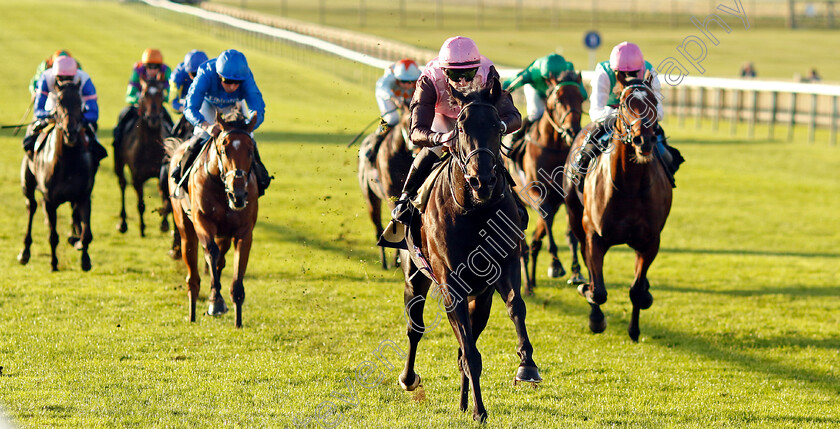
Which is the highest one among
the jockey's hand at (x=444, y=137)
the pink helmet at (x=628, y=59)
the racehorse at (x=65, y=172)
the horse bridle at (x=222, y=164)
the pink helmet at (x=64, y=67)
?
the pink helmet at (x=628, y=59)

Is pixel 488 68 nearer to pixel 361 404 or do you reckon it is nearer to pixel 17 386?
pixel 361 404

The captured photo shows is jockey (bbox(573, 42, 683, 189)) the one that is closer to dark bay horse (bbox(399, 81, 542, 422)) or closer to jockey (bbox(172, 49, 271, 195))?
dark bay horse (bbox(399, 81, 542, 422))

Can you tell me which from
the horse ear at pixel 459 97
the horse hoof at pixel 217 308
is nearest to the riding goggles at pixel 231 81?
the horse hoof at pixel 217 308

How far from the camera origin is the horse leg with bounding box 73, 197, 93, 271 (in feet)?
32.2

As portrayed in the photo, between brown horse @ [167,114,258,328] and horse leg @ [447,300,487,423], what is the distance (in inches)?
97.2

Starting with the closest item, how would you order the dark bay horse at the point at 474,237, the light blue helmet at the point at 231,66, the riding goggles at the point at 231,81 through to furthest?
the dark bay horse at the point at 474,237
the light blue helmet at the point at 231,66
the riding goggles at the point at 231,81

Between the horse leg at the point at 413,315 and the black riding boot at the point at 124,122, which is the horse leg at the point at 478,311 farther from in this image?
the black riding boot at the point at 124,122

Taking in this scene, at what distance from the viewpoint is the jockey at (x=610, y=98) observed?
7.52 metres

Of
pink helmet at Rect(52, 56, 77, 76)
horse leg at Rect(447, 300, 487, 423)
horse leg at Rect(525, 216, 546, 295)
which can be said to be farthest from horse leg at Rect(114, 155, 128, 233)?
horse leg at Rect(447, 300, 487, 423)

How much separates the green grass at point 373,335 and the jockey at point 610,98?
143 centimetres

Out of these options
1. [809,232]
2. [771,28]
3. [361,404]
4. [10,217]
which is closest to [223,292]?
[361,404]

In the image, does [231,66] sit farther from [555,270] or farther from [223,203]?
[555,270]

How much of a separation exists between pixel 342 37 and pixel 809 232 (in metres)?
24.0

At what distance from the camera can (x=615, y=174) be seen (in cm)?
740
